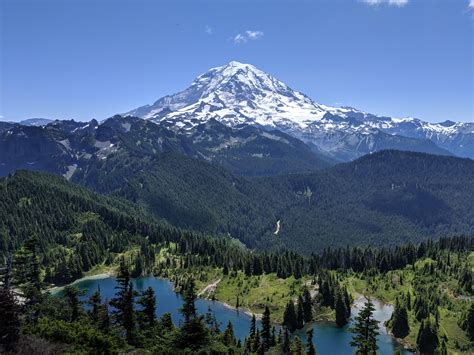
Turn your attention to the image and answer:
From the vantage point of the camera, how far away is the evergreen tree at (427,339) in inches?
5792

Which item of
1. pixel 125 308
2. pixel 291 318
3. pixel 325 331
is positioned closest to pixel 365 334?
pixel 125 308

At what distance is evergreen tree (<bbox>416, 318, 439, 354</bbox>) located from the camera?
483 ft

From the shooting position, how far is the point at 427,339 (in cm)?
14750

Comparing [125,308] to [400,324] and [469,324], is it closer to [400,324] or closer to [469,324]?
[400,324]

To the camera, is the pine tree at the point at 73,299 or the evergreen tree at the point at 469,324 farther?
the evergreen tree at the point at 469,324

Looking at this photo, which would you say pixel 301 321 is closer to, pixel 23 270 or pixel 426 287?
pixel 426 287

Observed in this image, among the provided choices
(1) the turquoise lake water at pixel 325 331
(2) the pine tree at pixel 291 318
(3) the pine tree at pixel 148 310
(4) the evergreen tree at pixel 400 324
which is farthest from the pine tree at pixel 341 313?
(3) the pine tree at pixel 148 310

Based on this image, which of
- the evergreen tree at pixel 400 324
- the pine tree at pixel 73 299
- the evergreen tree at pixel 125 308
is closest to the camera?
the evergreen tree at pixel 125 308

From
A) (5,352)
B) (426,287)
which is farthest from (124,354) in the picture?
(426,287)

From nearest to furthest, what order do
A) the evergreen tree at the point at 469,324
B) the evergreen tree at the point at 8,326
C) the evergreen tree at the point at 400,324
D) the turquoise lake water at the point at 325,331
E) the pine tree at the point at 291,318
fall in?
the evergreen tree at the point at 8,326, the turquoise lake water at the point at 325,331, the evergreen tree at the point at 469,324, the evergreen tree at the point at 400,324, the pine tree at the point at 291,318

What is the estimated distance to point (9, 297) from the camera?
62.8 m

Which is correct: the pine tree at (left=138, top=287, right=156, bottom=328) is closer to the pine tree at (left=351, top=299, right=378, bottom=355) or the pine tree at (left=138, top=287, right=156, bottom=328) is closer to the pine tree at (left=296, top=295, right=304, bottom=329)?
the pine tree at (left=351, top=299, right=378, bottom=355)

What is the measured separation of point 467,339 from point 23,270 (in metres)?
135

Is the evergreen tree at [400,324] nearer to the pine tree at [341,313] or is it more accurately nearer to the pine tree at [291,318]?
the pine tree at [341,313]
